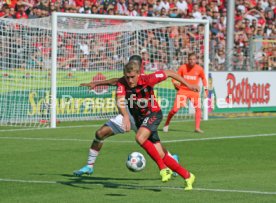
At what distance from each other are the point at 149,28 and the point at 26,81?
5.14 meters

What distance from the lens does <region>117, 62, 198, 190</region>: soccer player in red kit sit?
1196 centimetres

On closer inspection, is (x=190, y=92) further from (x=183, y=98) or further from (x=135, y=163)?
(x=135, y=163)

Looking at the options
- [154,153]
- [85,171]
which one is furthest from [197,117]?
[154,153]

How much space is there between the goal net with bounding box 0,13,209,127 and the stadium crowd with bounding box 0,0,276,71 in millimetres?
314

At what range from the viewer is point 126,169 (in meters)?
14.4

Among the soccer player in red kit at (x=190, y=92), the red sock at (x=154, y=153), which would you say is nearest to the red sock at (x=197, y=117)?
the soccer player in red kit at (x=190, y=92)

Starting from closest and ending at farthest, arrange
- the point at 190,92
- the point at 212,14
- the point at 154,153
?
the point at 154,153, the point at 190,92, the point at 212,14

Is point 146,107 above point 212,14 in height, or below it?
below

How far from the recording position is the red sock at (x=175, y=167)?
1177 centimetres

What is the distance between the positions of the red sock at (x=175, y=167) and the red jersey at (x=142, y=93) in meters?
0.87

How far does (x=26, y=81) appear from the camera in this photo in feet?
79.2

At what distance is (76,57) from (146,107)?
524 inches

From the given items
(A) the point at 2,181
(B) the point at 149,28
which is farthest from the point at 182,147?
(B) the point at 149,28

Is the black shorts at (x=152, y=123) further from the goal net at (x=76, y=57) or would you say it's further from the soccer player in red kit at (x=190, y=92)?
the goal net at (x=76, y=57)
